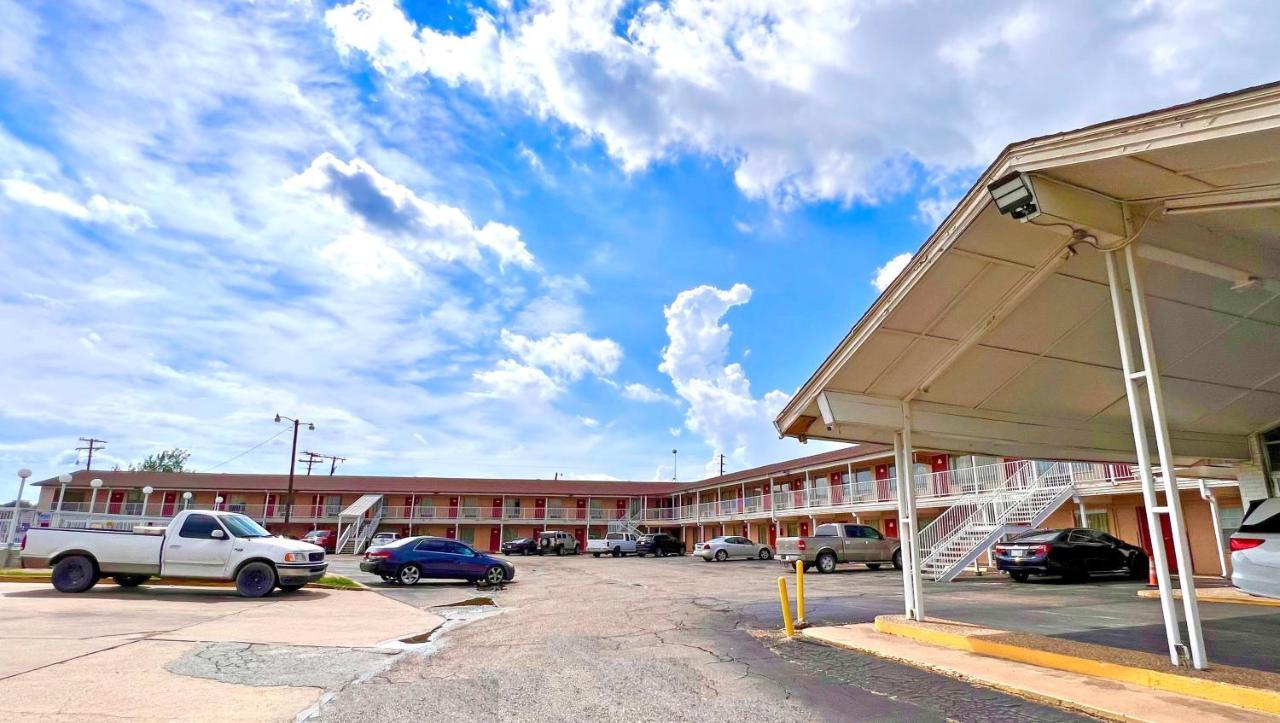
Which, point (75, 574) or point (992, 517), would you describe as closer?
point (75, 574)

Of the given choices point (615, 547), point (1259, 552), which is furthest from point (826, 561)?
point (615, 547)

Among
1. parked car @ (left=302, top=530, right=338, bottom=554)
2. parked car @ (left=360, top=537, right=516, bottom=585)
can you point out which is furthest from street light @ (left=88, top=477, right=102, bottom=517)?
A: parked car @ (left=360, top=537, right=516, bottom=585)

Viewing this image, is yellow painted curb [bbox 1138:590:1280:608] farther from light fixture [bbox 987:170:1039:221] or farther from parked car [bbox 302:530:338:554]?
parked car [bbox 302:530:338:554]

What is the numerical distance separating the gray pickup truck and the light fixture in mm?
19906

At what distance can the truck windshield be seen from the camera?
13492 mm

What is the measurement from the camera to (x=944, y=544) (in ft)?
67.3

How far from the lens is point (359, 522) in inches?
1756

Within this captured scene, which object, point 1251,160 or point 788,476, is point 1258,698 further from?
point 788,476

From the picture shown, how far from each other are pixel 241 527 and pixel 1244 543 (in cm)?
1603

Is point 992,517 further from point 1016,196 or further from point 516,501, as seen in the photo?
point 516,501

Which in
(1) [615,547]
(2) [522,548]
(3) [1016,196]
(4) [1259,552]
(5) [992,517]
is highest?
(3) [1016,196]

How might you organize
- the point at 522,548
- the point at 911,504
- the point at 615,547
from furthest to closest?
the point at 522,548, the point at 615,547, the point at 911,504

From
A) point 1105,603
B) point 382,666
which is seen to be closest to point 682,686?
point 382,666

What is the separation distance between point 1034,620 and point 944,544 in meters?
11.4
